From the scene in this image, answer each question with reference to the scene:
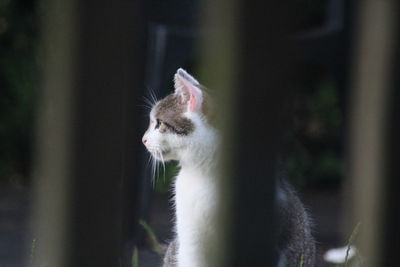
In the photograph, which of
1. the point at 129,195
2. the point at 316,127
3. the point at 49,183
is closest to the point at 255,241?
the point at 49,183

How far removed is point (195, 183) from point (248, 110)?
2.43ft

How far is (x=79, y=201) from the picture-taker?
1.16 m

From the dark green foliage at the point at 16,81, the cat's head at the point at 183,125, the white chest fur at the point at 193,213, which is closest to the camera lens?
the white chest fur at the point at 193,213

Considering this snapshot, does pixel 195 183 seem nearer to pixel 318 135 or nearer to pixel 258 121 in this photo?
pixel 258 121

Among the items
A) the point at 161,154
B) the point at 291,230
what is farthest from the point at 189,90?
the point at 291,230

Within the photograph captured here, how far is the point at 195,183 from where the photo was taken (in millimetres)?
1872

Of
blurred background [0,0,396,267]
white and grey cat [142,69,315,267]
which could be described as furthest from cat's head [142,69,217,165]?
blurred background [0,0,396,267]

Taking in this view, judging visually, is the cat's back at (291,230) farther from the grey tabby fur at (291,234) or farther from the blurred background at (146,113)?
the blurred background at (146,113)

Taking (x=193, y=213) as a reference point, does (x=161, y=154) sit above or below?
above

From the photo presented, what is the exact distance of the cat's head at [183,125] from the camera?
76.3 inches

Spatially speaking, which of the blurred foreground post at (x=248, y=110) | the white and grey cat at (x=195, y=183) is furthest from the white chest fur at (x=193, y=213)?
the blurred foreground post at (x=248, y=110)

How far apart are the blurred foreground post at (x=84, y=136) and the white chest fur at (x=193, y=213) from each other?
0.61m

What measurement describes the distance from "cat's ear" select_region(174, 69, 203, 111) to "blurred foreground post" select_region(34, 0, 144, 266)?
816 millimetres

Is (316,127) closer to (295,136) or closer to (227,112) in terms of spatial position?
(295,136)
